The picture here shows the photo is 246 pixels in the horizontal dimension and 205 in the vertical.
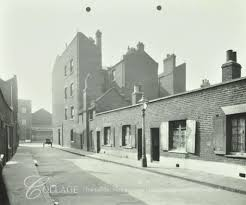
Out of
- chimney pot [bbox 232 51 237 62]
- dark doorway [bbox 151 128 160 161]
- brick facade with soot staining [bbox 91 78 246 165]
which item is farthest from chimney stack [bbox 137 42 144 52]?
chimney pot [bbox 232 51 237 62]

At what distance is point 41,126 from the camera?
71000 millimetres

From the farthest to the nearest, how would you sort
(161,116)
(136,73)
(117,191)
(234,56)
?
(136,73)
(161,116)
(234,56)
(117,191)

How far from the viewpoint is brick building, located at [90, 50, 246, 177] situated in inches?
449

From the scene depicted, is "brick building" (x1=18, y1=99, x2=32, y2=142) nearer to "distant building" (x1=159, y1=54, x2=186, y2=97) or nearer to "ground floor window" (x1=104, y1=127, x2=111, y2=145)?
"distant building" (x1=159, y1=54, x2=186, y2=97)

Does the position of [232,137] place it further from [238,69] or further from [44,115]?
[44,115]

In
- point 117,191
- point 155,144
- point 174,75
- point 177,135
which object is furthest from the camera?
point 174,75

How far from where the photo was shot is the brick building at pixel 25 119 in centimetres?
6775

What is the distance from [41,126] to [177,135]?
60.2 m

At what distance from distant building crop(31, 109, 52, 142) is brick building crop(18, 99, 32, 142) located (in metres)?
1.33

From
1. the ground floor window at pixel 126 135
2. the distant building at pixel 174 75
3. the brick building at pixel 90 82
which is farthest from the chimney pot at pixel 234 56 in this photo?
the distant building at pixel 174 75

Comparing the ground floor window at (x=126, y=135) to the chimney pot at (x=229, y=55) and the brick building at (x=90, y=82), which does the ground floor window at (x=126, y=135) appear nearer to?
the brick building at (x=90, y=82)

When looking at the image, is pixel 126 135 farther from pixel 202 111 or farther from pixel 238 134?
pixel 238 134

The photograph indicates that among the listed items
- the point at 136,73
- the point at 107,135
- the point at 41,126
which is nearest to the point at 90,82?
the point at 136,73

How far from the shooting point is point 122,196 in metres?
8.29
